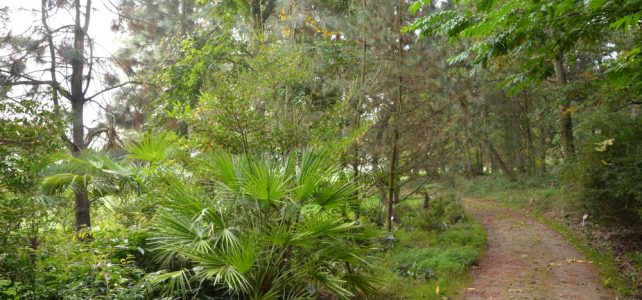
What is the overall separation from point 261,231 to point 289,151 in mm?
2037

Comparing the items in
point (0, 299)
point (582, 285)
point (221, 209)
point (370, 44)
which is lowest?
point (582, 285)

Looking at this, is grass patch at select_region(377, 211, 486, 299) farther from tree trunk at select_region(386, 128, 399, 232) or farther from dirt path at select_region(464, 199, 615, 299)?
tree trunk at select_region(386, 128, 399, 232)

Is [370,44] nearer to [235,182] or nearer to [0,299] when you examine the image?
[235,182]

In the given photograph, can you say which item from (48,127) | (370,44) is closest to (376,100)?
(370,44)

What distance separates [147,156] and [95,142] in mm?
6347

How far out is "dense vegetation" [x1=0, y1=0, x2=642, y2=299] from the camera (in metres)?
4.81

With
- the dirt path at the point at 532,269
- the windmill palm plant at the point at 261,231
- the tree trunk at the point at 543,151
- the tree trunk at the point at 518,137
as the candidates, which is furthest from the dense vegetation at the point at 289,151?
the tree trunk at the point at 518,137

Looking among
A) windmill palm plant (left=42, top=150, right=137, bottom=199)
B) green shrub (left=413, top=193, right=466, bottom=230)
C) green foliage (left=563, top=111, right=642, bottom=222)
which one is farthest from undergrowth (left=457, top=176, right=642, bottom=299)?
windmill palm plant (left=42, top=150, right=137, bottom=199)

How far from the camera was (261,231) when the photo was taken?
541 centimetres

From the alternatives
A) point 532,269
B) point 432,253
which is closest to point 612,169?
point 532,269

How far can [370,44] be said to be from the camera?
9.41m

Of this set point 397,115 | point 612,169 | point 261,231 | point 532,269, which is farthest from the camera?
point 397,115

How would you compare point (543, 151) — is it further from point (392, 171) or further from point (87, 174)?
point (87, 174)

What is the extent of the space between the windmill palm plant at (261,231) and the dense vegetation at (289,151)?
0.03 metres
